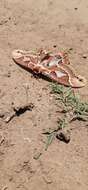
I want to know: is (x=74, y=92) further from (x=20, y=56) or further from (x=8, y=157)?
(x=8, y=157)

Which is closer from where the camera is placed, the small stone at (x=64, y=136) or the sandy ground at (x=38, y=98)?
the sandy ground at (x=38, y=98)

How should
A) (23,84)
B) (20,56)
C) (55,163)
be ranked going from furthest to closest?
(20,56), (23,84), (55,163)

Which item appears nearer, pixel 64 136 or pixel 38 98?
pixel 64 136

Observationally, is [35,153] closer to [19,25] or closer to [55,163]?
[55,163]

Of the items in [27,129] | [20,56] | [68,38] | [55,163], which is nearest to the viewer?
[55,163]

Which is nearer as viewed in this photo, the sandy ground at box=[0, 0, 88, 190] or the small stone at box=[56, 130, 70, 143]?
the sandy ground at box=[0, 0, 88, 190]

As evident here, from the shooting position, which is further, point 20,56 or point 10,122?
point 20,56

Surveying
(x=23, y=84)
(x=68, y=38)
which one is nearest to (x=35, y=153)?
(x=23, y=84)
